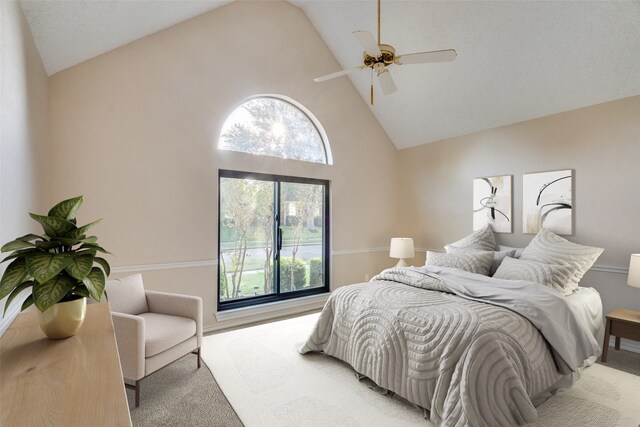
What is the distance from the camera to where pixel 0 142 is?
1.57 meters

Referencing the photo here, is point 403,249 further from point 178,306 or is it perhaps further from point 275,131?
point 178,306

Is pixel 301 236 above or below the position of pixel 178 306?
above

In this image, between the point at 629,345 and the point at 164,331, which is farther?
the point at 629,345

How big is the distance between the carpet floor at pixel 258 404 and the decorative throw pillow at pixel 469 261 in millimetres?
1168

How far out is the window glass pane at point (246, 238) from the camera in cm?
379

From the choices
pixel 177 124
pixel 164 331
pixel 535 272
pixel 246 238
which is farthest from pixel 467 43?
pixel 164 331

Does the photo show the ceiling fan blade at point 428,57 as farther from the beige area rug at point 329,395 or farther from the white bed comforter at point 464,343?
the beige area rug at point 329,395

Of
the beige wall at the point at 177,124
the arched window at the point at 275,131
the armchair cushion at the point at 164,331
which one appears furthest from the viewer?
the arched window at the point at 275,131

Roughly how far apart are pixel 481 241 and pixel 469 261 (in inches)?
26.6

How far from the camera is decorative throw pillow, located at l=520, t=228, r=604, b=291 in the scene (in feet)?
9.39

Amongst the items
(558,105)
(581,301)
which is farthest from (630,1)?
(581,301)

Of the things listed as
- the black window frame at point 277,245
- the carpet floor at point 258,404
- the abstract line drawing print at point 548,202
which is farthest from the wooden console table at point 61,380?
the abstract line drawing print at point 548,202

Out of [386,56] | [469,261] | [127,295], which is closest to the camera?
[386,56]

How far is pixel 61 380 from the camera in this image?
0.91 m
